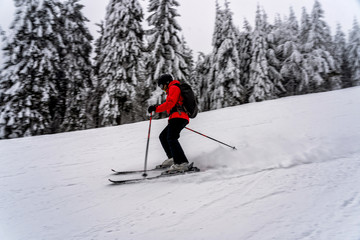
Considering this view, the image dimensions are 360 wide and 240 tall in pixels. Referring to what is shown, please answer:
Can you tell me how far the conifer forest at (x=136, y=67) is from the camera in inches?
278

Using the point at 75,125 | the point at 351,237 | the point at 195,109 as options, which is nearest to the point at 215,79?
the point at 75,125

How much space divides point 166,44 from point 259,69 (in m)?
8.73

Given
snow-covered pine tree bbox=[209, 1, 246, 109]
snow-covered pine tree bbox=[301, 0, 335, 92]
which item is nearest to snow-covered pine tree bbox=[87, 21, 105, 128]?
snow-covered pine tree bbox=[209, 1, 246, 109]

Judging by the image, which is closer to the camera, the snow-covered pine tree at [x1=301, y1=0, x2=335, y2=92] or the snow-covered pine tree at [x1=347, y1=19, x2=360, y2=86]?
the snow-covered pine tree at [x1=347, y1=19, x2=360, y2=86]

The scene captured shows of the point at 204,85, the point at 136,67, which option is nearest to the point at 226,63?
the point at 204,85

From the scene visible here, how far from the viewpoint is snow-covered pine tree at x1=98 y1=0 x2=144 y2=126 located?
46.2 feet

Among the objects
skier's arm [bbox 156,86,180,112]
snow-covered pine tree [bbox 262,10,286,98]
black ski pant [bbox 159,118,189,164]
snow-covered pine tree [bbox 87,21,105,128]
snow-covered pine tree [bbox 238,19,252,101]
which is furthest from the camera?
snow-covered pine tree [bbox 238,19,252,101]

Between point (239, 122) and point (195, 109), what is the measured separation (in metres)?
3.98

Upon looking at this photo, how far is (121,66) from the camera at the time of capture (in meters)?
15.0

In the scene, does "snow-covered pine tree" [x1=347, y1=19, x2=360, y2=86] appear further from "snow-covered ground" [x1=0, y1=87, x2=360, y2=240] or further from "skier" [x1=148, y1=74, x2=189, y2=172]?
"skier" [x1=148, y1=74, x2=189, y2=172]

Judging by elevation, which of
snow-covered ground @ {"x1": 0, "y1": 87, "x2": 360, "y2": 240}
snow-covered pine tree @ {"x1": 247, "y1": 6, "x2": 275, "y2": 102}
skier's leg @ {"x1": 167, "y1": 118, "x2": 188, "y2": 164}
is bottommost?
snow-covered ground @ {"x1": 0, "y1": 87, "x2": 360, "y2": 240}

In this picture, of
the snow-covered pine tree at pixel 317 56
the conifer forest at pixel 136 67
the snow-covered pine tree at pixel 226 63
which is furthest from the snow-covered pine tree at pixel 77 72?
the snow-covered pine tree at pixel 317 56

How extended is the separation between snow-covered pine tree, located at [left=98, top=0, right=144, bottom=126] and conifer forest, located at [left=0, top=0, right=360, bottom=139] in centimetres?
6

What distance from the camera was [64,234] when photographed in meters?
2.00
